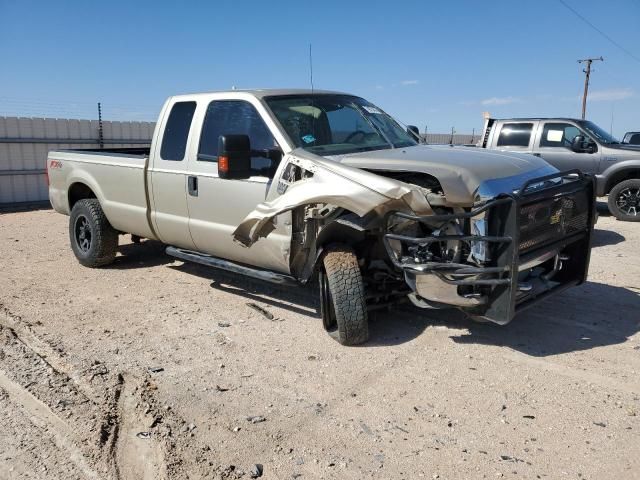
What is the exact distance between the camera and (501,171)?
4078 millimetres

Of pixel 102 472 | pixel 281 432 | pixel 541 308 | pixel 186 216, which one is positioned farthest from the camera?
pixel 186 216

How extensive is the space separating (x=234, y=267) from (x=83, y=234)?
114 inches

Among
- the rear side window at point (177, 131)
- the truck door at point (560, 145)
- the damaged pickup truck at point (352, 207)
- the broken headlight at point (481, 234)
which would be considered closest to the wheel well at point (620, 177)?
the truck door at point (560, 145)

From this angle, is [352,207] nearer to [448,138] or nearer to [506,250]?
[506,250]

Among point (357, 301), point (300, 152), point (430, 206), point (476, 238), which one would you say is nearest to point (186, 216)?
point (300, 152)

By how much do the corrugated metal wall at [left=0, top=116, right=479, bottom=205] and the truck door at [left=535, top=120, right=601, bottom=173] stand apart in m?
10.6

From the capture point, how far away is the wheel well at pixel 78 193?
23.5 ft

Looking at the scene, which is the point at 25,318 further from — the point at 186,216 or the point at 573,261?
the point at 573,261

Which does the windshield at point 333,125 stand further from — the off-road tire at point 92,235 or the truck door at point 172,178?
the off-road tire at point 92,235

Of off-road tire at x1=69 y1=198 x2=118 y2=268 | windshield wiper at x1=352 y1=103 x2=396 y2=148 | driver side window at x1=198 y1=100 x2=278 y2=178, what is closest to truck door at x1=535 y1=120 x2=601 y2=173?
windshield wiper at x1=352 y1=103 x2=396 y2=148

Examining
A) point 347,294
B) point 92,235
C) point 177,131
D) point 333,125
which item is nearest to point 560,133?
point 333,125

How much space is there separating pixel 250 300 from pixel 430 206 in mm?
2417

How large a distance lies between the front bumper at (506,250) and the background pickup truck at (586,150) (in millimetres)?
6476

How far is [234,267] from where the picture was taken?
5.19m
